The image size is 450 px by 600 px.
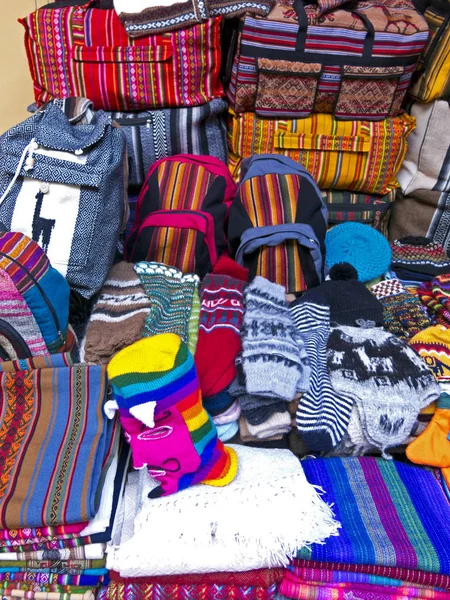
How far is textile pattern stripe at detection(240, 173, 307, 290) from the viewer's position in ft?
4.58

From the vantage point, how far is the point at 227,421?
1.09m

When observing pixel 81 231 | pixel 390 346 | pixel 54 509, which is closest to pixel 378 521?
pixel 390 346

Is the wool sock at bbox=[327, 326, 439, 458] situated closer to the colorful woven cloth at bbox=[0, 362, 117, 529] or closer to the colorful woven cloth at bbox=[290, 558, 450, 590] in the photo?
the colorful woven cloth at bbox=[290, 558, 450, 590]

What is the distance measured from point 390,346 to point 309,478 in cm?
37

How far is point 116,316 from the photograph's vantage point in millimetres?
1188

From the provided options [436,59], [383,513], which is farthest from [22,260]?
[436,59]

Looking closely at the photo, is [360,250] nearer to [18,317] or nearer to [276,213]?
[276,213]

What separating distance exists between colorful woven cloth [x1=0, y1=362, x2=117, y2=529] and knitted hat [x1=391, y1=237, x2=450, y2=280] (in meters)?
1.06

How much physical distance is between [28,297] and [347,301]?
2.66 feet

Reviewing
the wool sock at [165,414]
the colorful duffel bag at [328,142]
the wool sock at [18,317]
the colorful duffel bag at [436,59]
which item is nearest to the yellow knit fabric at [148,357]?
the wool sock at [165,414]

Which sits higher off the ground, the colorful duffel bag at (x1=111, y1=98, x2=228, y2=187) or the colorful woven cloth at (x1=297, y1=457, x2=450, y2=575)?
the colorful duffel bag at (x1=111, y1=98, x2=228, y2=187)

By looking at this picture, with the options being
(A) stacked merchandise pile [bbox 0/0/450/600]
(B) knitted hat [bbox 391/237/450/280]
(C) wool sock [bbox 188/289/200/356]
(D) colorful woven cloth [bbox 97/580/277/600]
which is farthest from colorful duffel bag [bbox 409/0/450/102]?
(D) colorful woven cloth [bbox 97/580/277/600]

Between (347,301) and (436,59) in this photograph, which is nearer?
(347,301)

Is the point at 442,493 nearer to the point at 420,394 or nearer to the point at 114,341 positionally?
the point at 420,394
